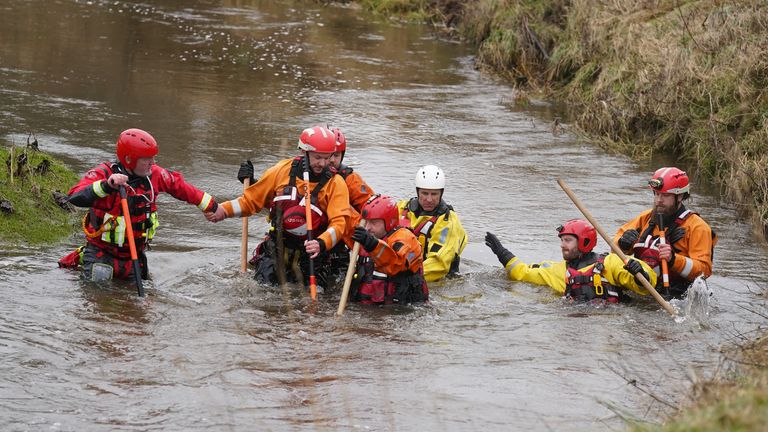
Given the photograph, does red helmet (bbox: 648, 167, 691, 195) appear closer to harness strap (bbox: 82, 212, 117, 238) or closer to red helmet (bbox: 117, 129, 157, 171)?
red helmet (bbox: 117, 129, 157, 171)

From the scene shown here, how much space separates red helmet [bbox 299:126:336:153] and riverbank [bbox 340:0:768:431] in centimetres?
557

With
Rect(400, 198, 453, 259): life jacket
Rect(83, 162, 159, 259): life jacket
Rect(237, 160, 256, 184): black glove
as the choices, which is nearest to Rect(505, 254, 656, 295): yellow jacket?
Rect(400, 198, 453, 259): life jacket

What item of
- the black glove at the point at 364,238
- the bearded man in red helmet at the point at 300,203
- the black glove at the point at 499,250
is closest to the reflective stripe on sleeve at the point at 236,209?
the bearded man in red helmet at the point at 300,203

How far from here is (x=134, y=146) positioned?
8.83 m

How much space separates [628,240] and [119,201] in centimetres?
463

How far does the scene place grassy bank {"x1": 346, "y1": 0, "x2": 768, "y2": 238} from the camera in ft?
45.8

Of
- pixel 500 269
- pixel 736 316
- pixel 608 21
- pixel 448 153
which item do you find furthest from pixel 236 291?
pixel 608 21

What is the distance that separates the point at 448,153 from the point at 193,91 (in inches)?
200

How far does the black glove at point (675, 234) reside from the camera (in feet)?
32.9

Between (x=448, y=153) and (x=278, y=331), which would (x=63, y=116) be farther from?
(x=278, y=331)

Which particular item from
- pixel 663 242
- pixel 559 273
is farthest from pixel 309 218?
pixel 663 242

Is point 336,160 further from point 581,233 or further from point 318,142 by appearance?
point 581,233

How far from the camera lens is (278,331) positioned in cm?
850

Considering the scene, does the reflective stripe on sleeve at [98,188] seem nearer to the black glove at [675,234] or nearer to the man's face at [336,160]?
the man's face at [336,160]
